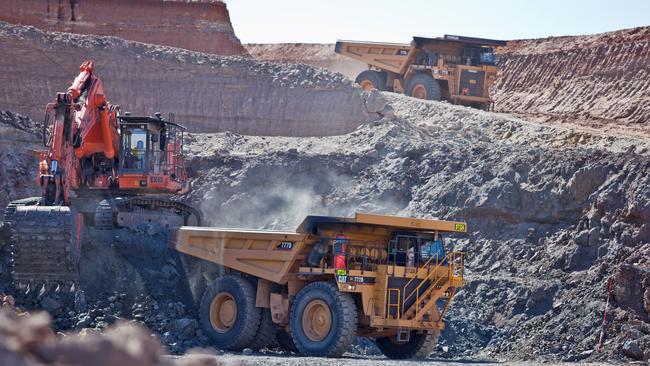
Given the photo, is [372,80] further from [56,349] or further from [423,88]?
[56,349]

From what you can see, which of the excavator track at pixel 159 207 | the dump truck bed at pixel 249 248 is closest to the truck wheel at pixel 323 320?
the dump truck bed at pixel 249 248

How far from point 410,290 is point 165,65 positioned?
826 inches

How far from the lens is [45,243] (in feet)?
54.9

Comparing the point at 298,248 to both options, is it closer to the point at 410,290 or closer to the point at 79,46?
the point at 410,290

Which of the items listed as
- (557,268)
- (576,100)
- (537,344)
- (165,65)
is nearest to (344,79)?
(165,65)

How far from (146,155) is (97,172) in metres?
1.03

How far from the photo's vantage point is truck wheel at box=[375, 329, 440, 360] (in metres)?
17.5

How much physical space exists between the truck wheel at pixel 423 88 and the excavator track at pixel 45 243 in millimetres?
22508

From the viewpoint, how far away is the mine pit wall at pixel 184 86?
33969 millimetres

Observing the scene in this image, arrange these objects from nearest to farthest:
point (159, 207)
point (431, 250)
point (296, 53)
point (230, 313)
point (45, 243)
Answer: point (45, 243)
point (431, 250)
point (230, 313)
point (159, 207)
point (296, 53)

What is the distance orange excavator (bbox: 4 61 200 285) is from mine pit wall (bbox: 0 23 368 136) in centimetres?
1149

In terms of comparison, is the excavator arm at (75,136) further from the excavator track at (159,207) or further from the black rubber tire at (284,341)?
the black rubber tire at (284,341)

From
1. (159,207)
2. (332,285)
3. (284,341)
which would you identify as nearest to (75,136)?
(159,207)

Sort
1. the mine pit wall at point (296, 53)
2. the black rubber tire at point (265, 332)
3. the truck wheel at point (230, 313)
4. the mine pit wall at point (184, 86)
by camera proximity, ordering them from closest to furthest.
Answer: the truck wheel at point (230, 313)
the black rubber tire at point (265, 332)
the mine pit wall at point (184, 86)
the mine pit wall at point (296, 53)
